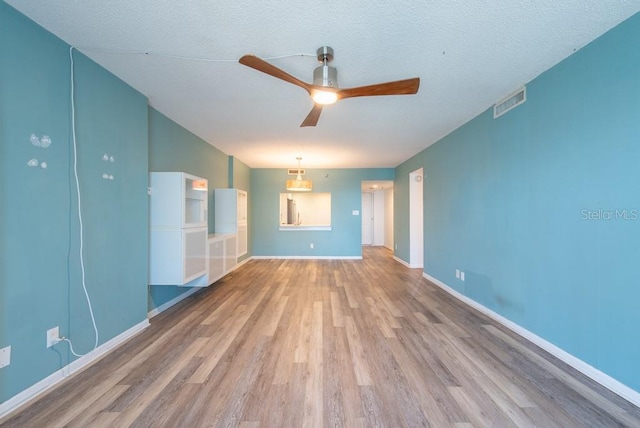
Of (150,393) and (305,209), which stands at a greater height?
(305,209)

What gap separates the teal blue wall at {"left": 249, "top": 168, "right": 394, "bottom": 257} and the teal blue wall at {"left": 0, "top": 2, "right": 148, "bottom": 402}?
172 inches

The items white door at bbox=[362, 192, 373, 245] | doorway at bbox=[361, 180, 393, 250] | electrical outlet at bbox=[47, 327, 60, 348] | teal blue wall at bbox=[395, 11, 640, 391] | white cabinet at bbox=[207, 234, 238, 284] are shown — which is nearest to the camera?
teal blue wall at bbox=[395, 11, 640, 391]

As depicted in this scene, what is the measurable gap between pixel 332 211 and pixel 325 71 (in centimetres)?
517

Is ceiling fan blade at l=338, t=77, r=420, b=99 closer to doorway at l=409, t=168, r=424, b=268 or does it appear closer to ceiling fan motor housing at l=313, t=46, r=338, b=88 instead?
ceiling fan motor housing at l=313, t=46, r=338, b=88

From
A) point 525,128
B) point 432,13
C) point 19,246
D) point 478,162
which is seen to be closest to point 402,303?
point 478,162

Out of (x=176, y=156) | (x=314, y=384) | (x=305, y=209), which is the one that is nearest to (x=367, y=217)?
(x=305, y=209)

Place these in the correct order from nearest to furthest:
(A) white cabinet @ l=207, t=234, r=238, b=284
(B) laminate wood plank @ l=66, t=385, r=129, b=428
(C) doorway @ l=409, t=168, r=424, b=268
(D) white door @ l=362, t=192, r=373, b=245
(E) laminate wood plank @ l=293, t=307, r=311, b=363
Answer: (B) laminate wood plank @ l=66, t=385, r=129, b=428 → (E) laminate wood plank @ l=293, t=307, r=311, b=363 → (A) white cabinet @ l=207, t=234, r=238, b=284 → (C) doorway @ l=409, t=168, r=424, b=268 → (D) white door @ l=362, t=192, r=373, b=245

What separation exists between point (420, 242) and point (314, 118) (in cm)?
436

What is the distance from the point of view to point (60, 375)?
187 cm

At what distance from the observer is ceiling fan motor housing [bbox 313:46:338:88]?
1.94 meters

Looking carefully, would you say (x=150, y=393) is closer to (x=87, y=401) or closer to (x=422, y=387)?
(x=87, y=401)

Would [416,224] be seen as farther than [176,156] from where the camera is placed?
Yes

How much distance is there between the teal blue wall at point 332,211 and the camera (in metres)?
6.97

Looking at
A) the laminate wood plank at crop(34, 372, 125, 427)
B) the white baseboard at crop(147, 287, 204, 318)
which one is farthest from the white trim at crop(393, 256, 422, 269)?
the laminate wood plank at crop(34, 372, 125, 427)
